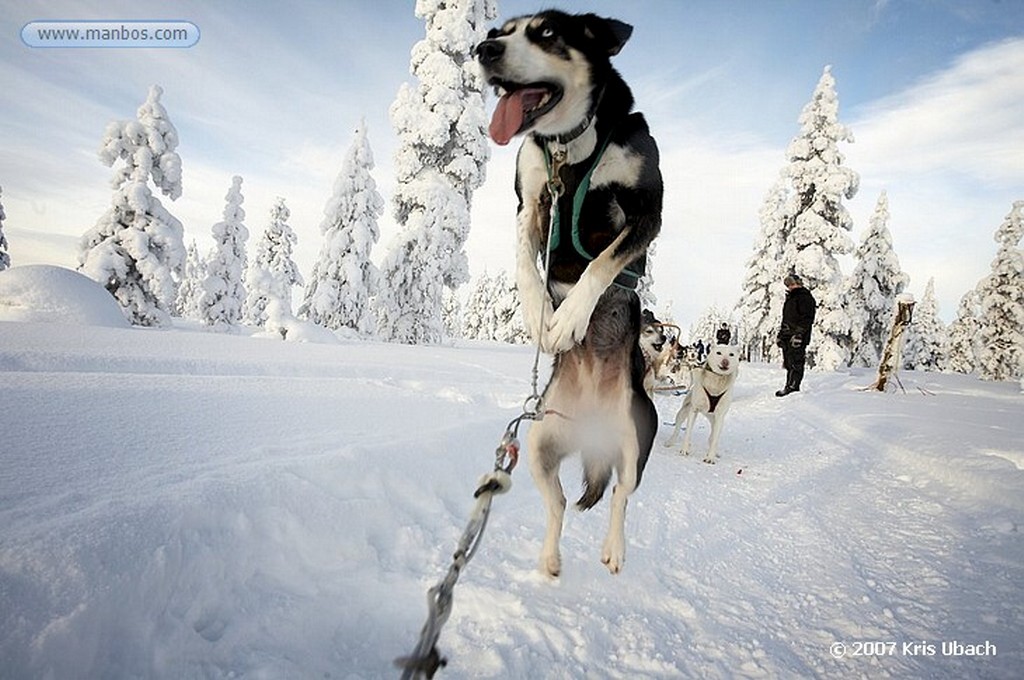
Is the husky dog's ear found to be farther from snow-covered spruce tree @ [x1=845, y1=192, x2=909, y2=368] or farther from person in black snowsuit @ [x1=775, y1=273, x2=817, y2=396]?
snow-covered spruce tree @ [x1=845, y1=192, x2=909, y2=368]

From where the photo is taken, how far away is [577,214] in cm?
226

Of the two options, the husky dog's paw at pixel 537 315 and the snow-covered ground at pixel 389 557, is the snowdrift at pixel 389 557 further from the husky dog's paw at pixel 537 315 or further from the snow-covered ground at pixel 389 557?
the husky dog's paw at pixel 537 315

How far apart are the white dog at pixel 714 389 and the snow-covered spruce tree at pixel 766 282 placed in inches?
773

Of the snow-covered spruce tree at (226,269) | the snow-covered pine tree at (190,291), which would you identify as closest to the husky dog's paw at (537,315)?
the snow-covered spruce tree at (226,269)

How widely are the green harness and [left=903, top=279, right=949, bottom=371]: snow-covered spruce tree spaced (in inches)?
2183

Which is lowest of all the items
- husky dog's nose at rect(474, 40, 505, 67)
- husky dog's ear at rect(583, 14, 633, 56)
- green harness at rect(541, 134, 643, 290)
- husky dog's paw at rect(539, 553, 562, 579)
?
husky dog's paw at rect(539, 553, 562, 579)

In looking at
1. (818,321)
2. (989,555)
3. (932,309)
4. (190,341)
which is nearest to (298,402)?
(190,341)

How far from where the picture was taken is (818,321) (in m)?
23.0

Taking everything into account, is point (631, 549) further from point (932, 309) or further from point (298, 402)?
point (932, 309)

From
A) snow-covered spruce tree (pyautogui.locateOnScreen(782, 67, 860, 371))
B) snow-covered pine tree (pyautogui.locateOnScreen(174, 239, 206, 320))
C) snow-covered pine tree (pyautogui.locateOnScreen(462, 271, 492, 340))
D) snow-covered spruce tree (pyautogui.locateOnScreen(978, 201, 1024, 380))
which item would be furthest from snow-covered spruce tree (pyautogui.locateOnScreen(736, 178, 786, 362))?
snow-covered pine tree (pyautogui.locateOnScreen(174, 239, 206, 320))

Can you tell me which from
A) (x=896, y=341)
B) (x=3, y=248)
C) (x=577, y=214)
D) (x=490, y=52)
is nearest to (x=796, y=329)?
(x=896, y=341)

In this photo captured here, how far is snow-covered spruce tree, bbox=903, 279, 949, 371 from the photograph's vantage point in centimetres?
4544

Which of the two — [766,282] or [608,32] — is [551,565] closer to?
[608,32]

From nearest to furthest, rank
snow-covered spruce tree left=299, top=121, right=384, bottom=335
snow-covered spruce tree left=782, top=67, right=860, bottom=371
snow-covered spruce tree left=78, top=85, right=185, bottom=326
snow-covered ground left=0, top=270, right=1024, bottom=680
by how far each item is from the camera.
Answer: snow-covered ground left=0, top=270, right=1024, bottom=680 < snow-covered spruce tree left=78, top=85, right=185, bottom=326 < snow-covered spruce tree left=782, top=67, right=860, bottom=371 < snow-covered spruce tree left=299, top=121, right=384, bottom=335
